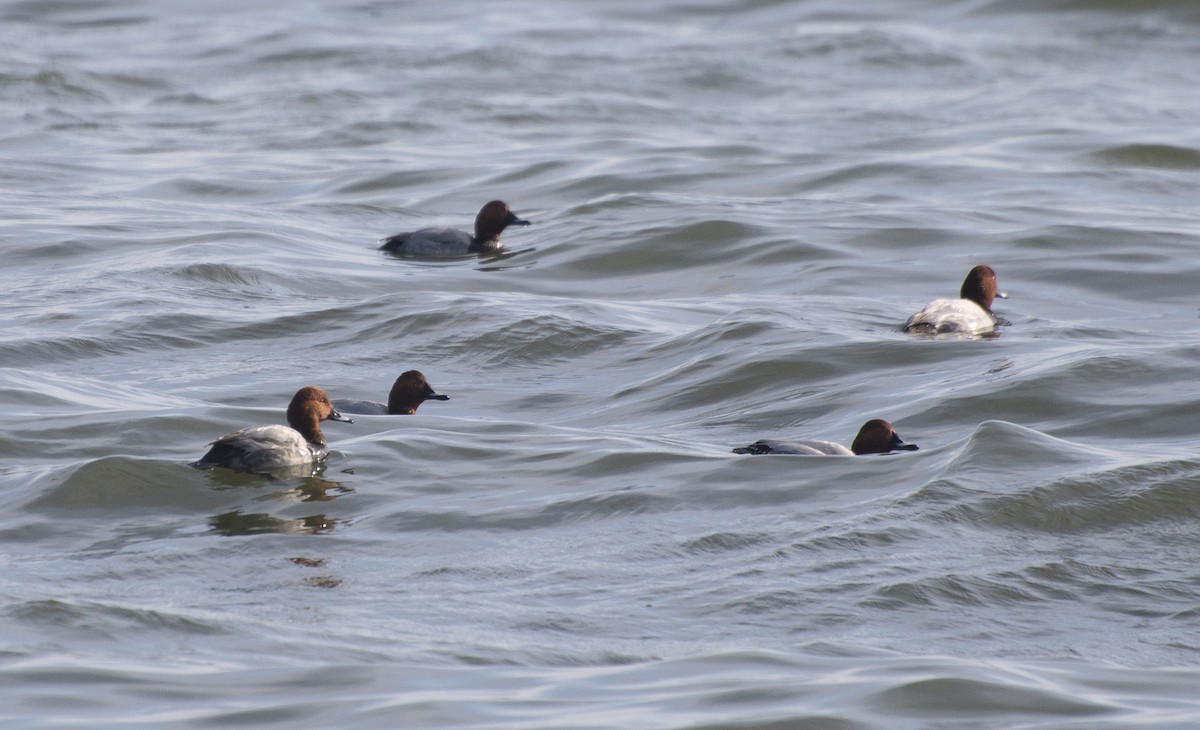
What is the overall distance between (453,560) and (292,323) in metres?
5.66

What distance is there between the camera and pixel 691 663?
6.33m

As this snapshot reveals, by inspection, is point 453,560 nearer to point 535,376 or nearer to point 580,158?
point 535,376

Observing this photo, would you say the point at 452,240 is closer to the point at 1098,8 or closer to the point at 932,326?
the point at 932,326

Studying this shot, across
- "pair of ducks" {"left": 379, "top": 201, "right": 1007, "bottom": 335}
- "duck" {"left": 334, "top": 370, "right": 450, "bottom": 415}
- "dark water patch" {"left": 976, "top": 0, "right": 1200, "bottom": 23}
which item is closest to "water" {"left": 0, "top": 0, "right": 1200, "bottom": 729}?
"duck" {"left": 334, "top": 370, "right": 450, "bottom": 415}

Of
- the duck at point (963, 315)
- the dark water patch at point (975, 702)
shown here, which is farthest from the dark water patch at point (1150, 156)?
the dark water patch at point (975, 702)

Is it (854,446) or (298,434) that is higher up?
(298,434)

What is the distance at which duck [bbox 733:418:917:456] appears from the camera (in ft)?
29.1

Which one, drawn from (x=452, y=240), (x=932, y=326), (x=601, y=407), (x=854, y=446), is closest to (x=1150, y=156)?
(x=452, y=240)

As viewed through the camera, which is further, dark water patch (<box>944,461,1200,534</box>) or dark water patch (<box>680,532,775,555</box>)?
dark water patch (<box>944,461,1200,534</box>)

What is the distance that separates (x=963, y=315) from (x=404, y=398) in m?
4.18

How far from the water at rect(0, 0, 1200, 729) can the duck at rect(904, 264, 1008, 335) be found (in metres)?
0.20

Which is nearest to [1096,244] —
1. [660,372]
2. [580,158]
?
[660,372]

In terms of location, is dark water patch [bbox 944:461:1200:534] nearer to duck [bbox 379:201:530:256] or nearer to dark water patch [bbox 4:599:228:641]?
dark water patch [bbox 4:599:228:641]

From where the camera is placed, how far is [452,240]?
51.6 ft
